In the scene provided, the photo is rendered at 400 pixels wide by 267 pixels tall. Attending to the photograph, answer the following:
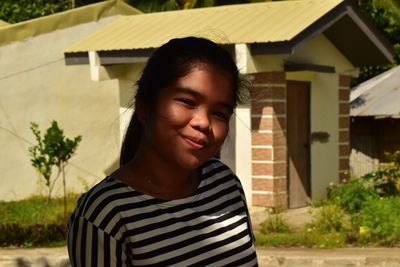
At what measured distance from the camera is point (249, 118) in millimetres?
12625

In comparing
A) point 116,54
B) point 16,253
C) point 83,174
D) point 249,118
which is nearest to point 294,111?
point 249,118

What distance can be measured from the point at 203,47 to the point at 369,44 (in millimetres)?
12598

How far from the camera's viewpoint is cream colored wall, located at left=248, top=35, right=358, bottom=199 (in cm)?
1384

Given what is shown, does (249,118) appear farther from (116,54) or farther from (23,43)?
(23,43)

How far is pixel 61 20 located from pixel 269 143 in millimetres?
5784

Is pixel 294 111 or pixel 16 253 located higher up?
pixel 294 111

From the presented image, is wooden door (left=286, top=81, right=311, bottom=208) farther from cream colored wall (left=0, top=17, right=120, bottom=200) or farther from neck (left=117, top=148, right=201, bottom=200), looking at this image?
neck (left=117, top=148, right=201, bottom=200)

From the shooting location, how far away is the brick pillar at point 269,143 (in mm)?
12539

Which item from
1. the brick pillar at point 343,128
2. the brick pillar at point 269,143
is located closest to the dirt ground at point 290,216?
the brick pillar at point 269,143

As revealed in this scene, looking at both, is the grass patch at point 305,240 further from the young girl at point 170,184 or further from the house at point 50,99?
the young girl at point 170,184

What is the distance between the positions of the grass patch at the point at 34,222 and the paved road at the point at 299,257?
1.13m

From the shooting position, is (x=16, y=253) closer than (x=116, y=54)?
Yes

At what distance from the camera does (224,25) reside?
1281 cm

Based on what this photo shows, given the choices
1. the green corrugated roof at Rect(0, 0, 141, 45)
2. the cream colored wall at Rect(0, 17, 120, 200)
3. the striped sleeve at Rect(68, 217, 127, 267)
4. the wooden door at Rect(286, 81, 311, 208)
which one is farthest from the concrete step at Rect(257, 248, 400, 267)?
the green corrugated roof at Rect(0, 0, 141, 45)
